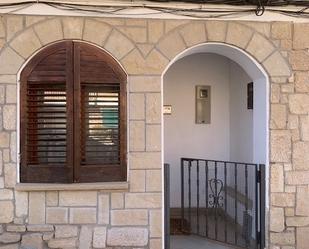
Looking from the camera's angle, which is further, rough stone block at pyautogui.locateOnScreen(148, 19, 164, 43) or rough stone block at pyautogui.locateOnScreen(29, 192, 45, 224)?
rough stone block at pyautogui.locateOnScreen(148, 19, 164, 43)

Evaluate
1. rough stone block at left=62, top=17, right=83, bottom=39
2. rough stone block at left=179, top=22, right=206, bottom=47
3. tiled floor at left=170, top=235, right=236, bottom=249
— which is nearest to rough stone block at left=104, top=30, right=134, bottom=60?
rough stone block at left=62, top=17, right=83, bottom=39

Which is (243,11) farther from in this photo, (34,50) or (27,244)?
(27,244)

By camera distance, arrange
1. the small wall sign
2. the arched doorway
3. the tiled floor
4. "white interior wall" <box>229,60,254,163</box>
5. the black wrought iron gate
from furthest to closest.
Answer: the small wall sign → the arched doorway → "white interior wall" <box>229,60,254,163</box> → the tiled floor → the black wrought iron gate

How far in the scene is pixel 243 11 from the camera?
4.56 m

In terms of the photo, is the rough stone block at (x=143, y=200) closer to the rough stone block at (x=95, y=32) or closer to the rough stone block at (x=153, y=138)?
the rough stone block at (x=153, y=138)

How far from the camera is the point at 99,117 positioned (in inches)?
181

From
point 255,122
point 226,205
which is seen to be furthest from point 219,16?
point 226,205

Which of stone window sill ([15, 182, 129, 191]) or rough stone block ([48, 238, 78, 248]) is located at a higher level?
stone window sill ([15, 182, 129, 191])

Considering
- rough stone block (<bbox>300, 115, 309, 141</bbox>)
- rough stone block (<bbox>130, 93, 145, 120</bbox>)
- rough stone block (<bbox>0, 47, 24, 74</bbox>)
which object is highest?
rough stone block (<bbox>0, 47, 24, 74</bbox>)

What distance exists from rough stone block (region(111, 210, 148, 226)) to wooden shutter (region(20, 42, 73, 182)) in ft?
2.34

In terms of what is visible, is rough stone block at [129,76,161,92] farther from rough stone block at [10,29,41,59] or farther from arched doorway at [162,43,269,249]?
arched doorway at [162,43,269,249]

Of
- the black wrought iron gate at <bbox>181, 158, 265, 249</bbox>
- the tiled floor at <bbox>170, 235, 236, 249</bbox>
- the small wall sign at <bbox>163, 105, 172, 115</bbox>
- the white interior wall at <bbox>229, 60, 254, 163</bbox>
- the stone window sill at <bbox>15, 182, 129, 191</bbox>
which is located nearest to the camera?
the stone window sill at <bbox>15, 182, 129, 191</bbox>

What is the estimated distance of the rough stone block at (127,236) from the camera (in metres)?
4.47

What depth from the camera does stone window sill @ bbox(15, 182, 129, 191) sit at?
4332 mm
